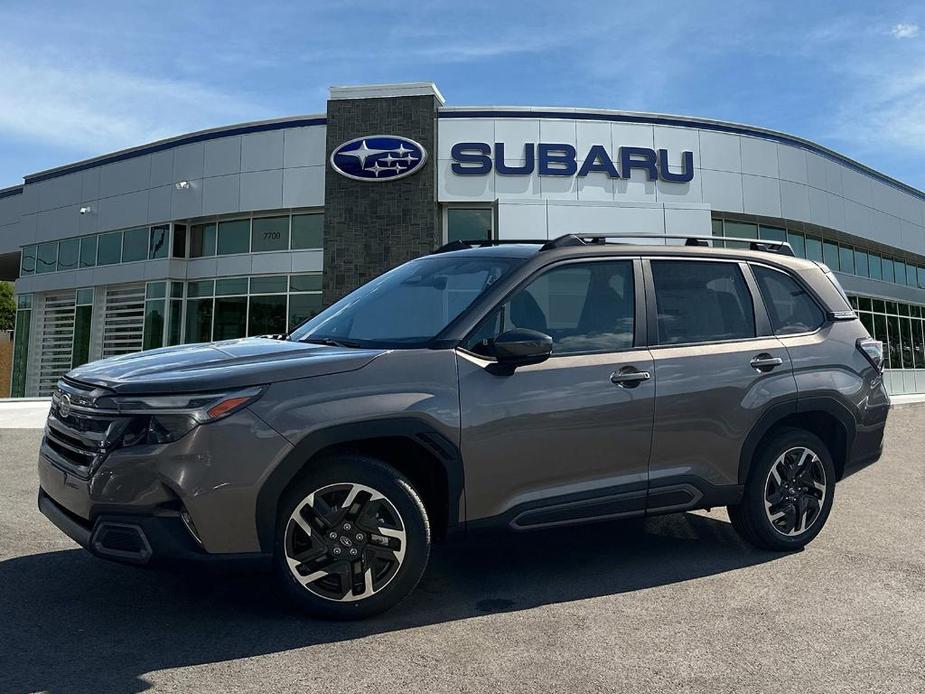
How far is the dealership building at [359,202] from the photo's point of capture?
20.9 meters

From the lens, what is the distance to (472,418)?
3.61 meters

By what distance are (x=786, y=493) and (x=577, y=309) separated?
6.00 ft

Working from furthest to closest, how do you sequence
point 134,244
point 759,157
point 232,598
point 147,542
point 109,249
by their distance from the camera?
point 109,249
point 134,244
point 759,157
point 232,598
point 147,542

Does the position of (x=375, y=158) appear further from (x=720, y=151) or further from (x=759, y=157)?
(x=759, y=157)

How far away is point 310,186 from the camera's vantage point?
21.7 meters

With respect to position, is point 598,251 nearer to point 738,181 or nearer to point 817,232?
point 738,181

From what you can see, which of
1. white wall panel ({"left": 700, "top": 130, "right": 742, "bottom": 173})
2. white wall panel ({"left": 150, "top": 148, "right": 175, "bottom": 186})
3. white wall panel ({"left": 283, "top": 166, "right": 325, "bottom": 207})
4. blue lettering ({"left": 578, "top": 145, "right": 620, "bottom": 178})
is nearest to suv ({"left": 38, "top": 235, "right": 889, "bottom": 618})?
blue lettering ({"left": 578, "top": 145, "right": 620, "bottom": 178})

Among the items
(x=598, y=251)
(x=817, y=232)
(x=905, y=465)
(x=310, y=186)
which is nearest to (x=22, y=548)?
(x=598, y=251)

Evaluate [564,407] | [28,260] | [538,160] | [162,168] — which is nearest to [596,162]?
[538,160]

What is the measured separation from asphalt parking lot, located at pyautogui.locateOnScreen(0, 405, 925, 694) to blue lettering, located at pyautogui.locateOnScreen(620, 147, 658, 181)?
17.5 metres

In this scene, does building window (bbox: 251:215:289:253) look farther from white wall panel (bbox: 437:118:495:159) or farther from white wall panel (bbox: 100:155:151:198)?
white wall panel (bbox: 437:118:495:159)

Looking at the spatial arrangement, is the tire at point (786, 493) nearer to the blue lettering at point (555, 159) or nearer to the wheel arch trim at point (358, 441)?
the wheel arch trim at point (358, 441)

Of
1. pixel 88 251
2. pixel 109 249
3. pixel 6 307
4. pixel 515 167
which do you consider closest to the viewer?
pixel 515 167

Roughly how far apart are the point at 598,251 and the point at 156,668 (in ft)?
9.75
